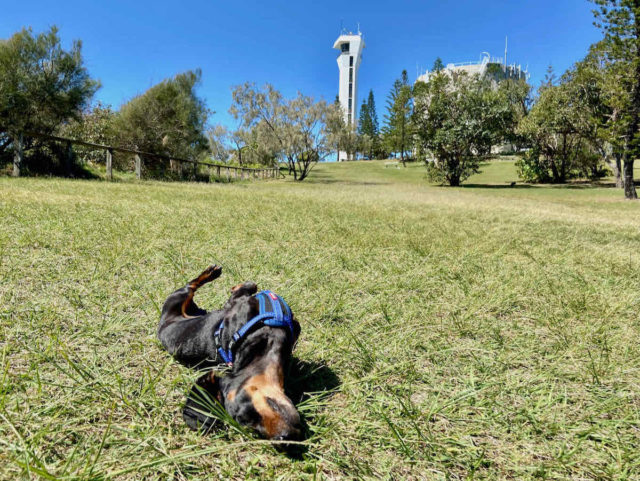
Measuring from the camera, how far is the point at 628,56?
1254 cm

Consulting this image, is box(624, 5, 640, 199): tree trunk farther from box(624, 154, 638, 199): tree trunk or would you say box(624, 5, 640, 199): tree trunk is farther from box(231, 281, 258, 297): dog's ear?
box(231, 281, 258, 297): dog's ear

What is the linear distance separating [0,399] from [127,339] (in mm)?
509

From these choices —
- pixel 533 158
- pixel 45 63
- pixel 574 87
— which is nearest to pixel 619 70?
pixel 574 87

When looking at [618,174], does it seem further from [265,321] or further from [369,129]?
[369,129]

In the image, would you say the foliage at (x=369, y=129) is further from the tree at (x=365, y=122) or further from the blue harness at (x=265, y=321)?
the blue harness at (x=265, y=321)

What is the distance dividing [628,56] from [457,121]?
27.9 feet

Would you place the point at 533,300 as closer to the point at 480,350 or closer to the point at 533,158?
the point at 480,350

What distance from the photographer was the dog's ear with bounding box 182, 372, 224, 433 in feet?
3.08

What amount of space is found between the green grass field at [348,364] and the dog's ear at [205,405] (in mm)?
35

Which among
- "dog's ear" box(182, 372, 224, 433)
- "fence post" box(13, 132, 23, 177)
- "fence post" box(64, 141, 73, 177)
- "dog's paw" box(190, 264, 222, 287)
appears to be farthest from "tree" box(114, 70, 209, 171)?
"dog's ear" box(182, 372, 224, 433)

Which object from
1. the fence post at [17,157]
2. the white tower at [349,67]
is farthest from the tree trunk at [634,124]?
the white tower at [349,67]

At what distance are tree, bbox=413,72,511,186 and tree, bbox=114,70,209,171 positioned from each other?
46.7ft

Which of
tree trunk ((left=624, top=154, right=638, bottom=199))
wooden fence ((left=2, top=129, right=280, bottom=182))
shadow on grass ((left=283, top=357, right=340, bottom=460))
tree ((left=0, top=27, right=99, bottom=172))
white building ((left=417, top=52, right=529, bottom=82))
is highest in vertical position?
white building ((left=417, top=52, right=529, bottom=82))

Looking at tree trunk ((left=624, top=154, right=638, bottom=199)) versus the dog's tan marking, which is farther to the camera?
tree trunk ((left=624, top=154, right=638, bottom=199))
